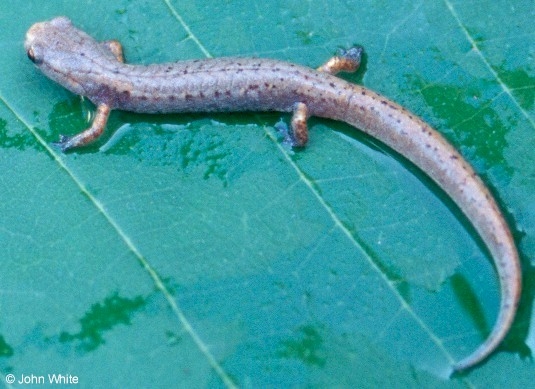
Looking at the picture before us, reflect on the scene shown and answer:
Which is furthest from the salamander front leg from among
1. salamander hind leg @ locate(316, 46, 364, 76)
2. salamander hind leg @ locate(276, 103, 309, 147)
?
salamander hind leg @ locate(316, 46, 364, 76)

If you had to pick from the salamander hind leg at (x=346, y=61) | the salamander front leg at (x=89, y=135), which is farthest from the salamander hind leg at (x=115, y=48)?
the salamander hind leg at (x=346, y=61)

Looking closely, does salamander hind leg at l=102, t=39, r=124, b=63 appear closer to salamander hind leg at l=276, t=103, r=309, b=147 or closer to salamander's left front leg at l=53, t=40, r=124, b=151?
salamander's left front leg at l=53, t=40, r=124, b=151

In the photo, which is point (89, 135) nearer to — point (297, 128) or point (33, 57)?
point (33, 57)

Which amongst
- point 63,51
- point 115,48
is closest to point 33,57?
point 63,51

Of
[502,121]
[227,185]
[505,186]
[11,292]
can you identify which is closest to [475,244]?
[505,186]

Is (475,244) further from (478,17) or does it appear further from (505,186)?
(478,17)

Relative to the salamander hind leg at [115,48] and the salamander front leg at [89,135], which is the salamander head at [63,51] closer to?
the salamander hind leg at [115,48]
